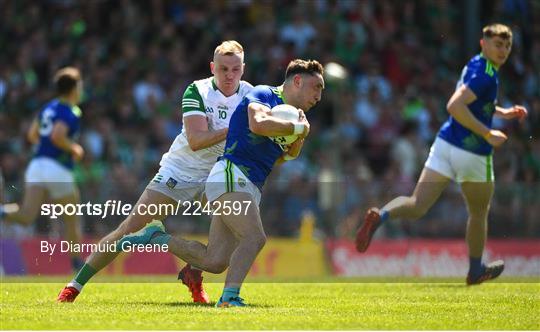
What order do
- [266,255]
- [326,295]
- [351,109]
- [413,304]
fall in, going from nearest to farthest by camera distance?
[413,304]
[326,295]
[266,255]
[351,109]

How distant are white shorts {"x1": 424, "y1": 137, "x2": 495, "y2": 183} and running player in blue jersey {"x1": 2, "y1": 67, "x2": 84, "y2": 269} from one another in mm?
5147

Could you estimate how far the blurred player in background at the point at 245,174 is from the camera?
33.1 feet

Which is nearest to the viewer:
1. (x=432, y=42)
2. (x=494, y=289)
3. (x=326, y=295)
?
(x=326, y=295)

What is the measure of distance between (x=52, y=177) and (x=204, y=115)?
6290mm

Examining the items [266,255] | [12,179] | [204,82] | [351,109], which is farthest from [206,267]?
[351,109]

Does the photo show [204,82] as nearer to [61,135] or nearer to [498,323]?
[498,323]

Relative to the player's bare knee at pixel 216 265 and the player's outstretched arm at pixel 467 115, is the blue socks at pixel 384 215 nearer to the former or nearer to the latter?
the player's outstretched arm at pixel 467 115

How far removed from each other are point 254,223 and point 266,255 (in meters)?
9.02

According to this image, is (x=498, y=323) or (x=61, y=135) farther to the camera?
(x=61, y=135)

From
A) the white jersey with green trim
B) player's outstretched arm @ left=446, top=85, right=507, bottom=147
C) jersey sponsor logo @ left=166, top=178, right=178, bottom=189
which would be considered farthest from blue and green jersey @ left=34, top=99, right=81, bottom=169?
player's outstretched arm @ left=446, top=85, right=507, bottom=147

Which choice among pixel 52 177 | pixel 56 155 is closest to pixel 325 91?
pixel 56 155

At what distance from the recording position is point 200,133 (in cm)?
1086

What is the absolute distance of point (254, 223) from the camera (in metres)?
10.2

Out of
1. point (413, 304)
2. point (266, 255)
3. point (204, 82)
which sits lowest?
point (266, 255)
